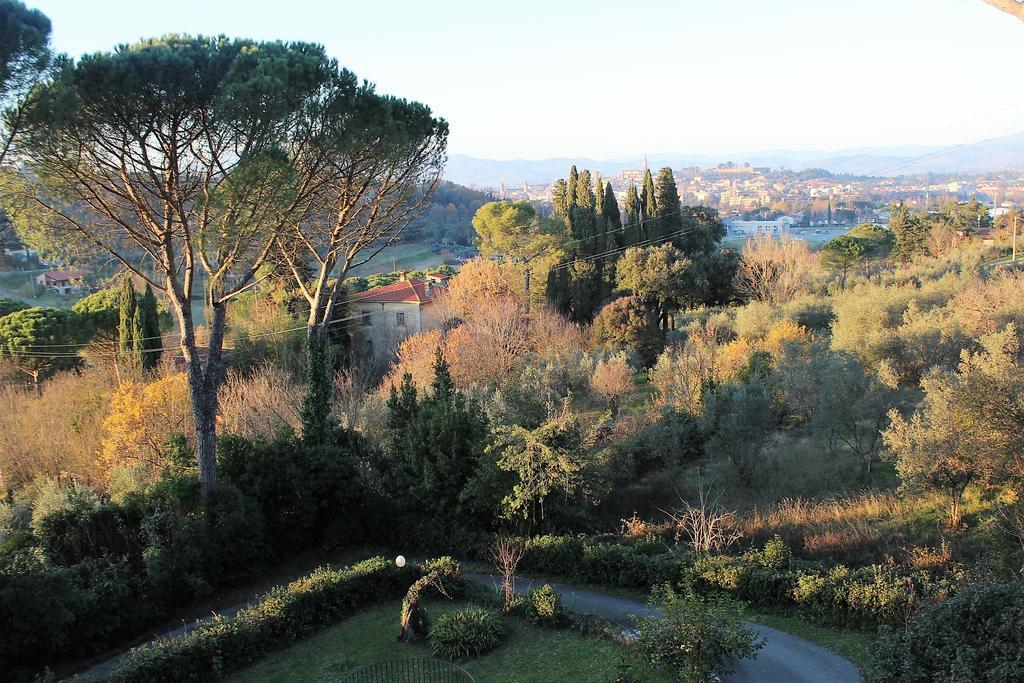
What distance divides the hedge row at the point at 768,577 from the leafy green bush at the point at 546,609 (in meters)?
2.09

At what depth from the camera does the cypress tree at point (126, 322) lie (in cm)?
2584

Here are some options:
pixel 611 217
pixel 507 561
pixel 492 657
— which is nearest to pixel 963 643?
pixel 492 657

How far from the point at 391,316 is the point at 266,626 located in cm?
2591

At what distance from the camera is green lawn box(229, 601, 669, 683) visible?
11242mm

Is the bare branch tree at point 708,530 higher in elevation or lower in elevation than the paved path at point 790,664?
→ higher

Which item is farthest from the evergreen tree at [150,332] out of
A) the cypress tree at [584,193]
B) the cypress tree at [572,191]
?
the cypress tree at [584,193]

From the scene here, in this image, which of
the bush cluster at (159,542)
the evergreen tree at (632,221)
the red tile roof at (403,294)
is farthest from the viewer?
the evergreen tree at (632,221)

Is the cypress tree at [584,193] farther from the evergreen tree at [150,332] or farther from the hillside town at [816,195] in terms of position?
the hillside town at [816,195]

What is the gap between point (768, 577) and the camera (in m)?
13.0

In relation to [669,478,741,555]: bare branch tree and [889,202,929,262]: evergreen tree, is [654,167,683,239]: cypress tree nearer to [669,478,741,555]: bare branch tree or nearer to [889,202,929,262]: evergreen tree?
[889,202,929,262]: evergreen tree

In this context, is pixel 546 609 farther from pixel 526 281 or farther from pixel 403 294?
pixel 403 294

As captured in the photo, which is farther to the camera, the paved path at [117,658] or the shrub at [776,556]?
the shrub at [776,556]

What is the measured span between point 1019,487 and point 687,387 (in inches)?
433

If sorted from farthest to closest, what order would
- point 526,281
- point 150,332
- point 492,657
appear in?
point 526,281
point 150,332
point 492,657
